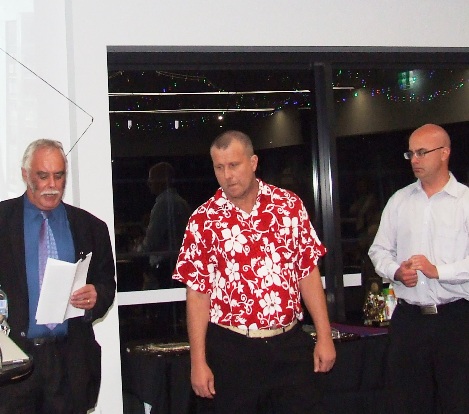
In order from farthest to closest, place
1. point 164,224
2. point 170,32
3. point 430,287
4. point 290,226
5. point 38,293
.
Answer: point 164,224 < point 170,32 < point 430,287 < point 290,226 < point 38,293

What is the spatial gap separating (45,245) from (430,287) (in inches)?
66.9

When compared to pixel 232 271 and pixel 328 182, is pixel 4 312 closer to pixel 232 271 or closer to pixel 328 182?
pixel 232 271

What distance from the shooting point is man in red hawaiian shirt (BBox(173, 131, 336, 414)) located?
9.86 ft

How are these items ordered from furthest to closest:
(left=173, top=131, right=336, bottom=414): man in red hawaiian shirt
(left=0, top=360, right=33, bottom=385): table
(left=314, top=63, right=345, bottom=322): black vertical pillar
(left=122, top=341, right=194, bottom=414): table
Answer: (left=314, top=63, right=345, bottom=322): black vertical pillar → (left=122, top=341, right=194, bottom=414): table → (left=173, top=131, right=336, bottom=414): man in red hawaiian shirt → (left=0, top=360, right=33, bottom=385): table

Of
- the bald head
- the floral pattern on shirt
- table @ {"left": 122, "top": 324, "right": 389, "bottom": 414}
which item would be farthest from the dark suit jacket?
the bald head

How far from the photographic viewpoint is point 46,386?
291cm

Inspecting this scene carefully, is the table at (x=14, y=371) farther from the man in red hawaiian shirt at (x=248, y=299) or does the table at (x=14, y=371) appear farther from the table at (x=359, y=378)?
the table at (x=359, y=378)

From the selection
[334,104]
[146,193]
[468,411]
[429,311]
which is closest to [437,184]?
[429,311]

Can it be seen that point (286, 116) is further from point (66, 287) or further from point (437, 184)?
point (66, 287)

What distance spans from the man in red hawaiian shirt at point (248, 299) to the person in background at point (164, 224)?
143cm

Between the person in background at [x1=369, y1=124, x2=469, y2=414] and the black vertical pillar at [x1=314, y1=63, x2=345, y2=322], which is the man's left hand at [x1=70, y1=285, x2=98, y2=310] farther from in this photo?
the black vertical pillar at [x1=314, y1=63, x2=345, y2=322]

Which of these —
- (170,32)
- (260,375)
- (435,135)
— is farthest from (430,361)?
(170,32)

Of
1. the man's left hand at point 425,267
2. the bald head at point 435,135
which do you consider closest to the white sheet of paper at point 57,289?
the man's left hand at point 425,267

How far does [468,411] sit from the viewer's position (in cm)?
343
